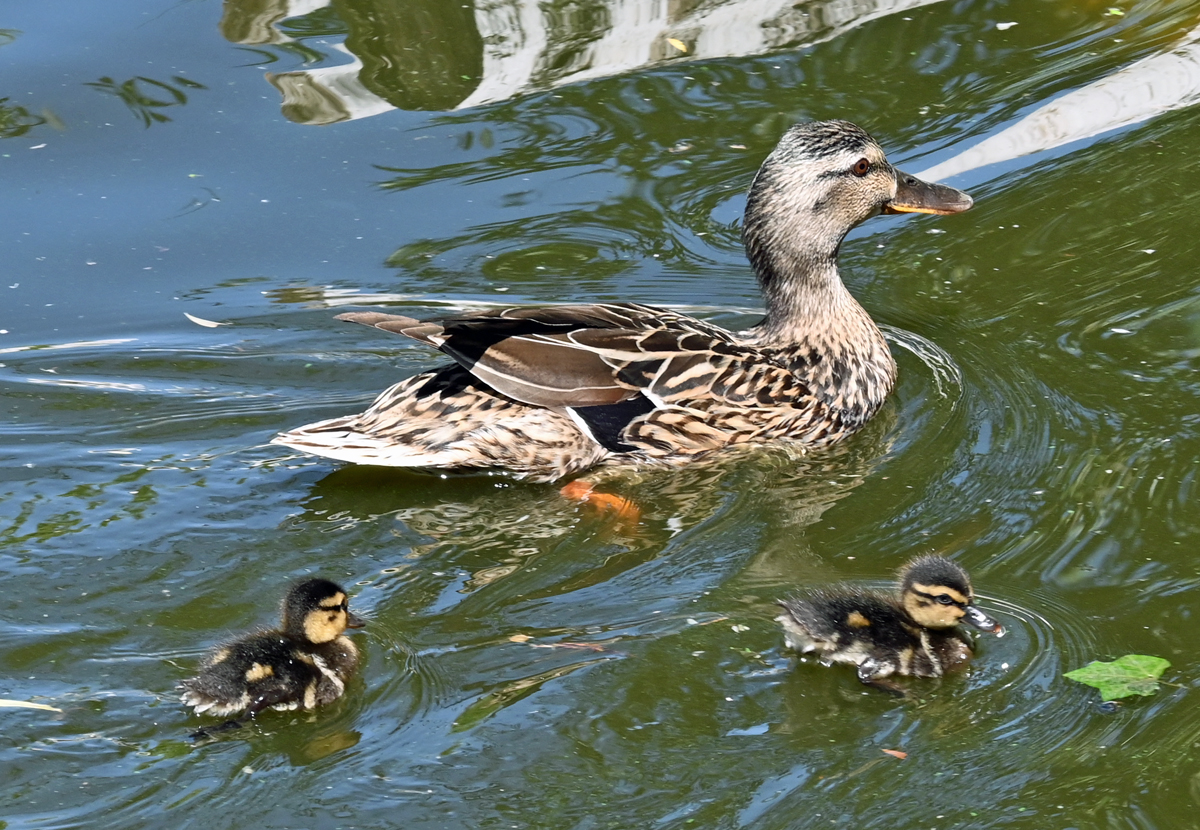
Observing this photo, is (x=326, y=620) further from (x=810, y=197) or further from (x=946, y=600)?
(x=810, y=197)

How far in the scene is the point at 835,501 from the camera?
223 inches

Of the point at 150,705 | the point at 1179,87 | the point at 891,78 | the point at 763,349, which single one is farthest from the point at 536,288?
the point at 1179,87

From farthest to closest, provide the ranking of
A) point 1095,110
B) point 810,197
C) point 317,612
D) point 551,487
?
point 1095,110
point 810,197
point 551,487
point 317,612

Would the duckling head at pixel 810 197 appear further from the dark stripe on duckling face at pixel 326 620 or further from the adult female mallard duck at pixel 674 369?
the dark stripe on duckling face at pixel 326 620

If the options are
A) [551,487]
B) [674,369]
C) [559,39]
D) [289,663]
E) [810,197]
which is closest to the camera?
[289,663]

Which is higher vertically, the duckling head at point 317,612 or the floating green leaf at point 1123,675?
the duckling head at point 317,612

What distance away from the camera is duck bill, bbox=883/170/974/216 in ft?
22.0

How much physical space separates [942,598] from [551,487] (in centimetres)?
182

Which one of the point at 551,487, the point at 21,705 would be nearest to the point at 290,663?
the point at 21,705

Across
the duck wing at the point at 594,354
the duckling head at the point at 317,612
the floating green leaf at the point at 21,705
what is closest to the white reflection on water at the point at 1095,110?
the duck wing at the point at 594,354

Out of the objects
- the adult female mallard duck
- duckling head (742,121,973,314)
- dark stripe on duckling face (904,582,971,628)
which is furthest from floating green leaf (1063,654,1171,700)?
duckling head (742,121,973,314)

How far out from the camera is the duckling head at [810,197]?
638 centimetres

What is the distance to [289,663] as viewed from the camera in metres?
4.34

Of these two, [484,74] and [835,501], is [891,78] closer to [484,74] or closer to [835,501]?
[484,74]
